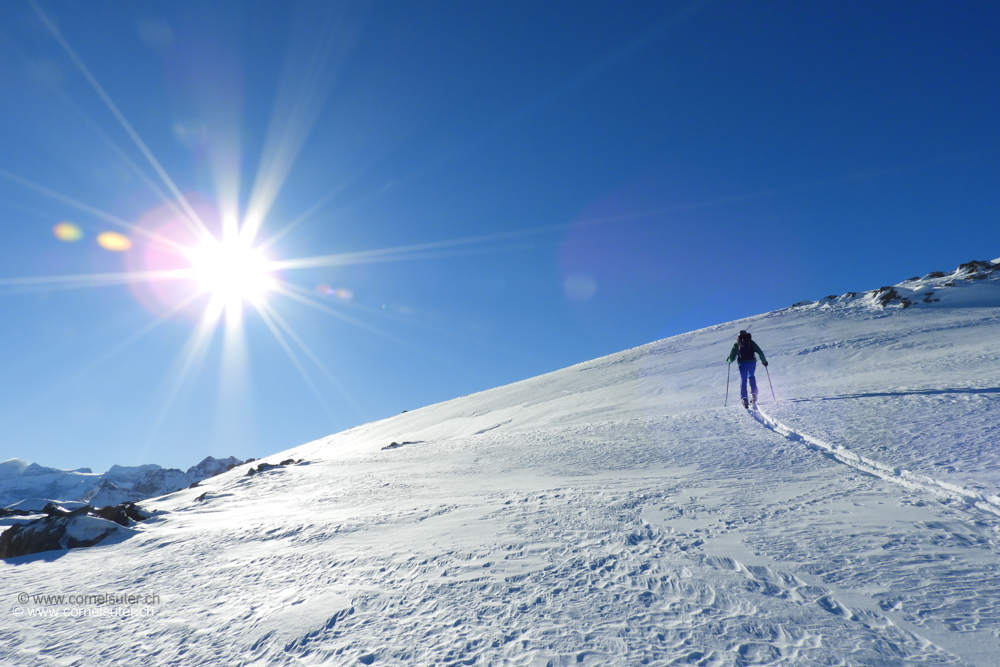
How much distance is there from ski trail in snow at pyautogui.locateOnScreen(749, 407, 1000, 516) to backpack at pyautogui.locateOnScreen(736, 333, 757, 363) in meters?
4.28

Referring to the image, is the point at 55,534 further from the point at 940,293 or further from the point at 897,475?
the point at 940,293

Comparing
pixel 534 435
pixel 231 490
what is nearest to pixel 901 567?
pixel 534 435

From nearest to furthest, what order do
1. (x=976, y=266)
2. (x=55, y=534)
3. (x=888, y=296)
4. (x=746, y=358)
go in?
(x=55, y=534)
(x=746, y=358)
(x=888, y=296)
(x=976, y=266)

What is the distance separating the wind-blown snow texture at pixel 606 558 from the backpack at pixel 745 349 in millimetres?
2710

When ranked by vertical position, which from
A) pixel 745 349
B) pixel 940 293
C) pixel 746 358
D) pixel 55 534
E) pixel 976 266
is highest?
pixel 976 266

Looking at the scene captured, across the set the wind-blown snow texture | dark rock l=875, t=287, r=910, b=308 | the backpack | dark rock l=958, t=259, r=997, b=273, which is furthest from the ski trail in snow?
dark rock l=958, t=259, r=997, b=273

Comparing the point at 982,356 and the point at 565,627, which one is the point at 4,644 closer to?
the point at 565,627

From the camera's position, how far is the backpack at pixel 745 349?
12.8m

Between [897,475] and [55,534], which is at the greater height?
[897,475]

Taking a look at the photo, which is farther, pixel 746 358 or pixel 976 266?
pixel 976 266

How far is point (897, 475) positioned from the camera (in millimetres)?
5781

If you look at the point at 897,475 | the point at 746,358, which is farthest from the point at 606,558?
the point at 746,358

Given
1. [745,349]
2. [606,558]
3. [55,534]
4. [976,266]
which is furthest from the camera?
[976,266]

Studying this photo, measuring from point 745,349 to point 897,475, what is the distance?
→ 7.63 metres
